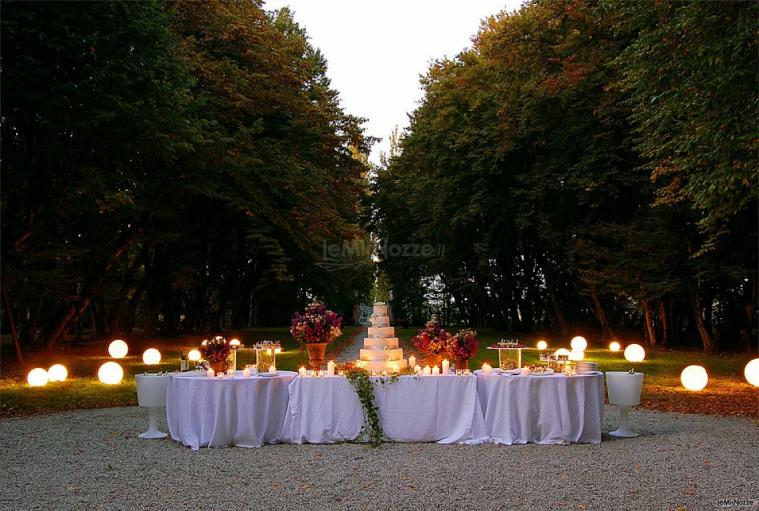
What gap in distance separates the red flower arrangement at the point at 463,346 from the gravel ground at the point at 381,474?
1.48 meters

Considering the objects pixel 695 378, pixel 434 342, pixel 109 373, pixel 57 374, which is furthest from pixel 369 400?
pixel 57 374

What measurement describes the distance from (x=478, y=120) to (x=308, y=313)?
876 inches

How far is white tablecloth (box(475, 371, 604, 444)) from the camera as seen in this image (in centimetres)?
969

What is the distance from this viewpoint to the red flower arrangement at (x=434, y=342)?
10445 mm

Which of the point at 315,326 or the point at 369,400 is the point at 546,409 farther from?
the point at 315,326

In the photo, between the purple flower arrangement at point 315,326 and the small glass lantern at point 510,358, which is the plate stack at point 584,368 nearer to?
the small glass lantern at point 510,358

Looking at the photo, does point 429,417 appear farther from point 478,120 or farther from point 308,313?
point 478,120

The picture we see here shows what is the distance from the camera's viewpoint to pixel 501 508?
258 inches

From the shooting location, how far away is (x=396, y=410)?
9867 millimetres

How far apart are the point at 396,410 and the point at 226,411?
2.39 m

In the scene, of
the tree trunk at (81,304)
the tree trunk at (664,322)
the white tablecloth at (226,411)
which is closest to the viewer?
the white tablecloth at (226,411)

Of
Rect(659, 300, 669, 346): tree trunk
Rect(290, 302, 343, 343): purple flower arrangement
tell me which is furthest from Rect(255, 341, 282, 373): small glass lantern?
Rect(659, 300, 669, 346): tree trunk

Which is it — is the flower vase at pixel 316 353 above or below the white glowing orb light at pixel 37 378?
above

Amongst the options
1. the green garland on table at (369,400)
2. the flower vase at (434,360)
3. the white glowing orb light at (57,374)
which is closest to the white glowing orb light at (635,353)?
the flower vase at (434,360)
